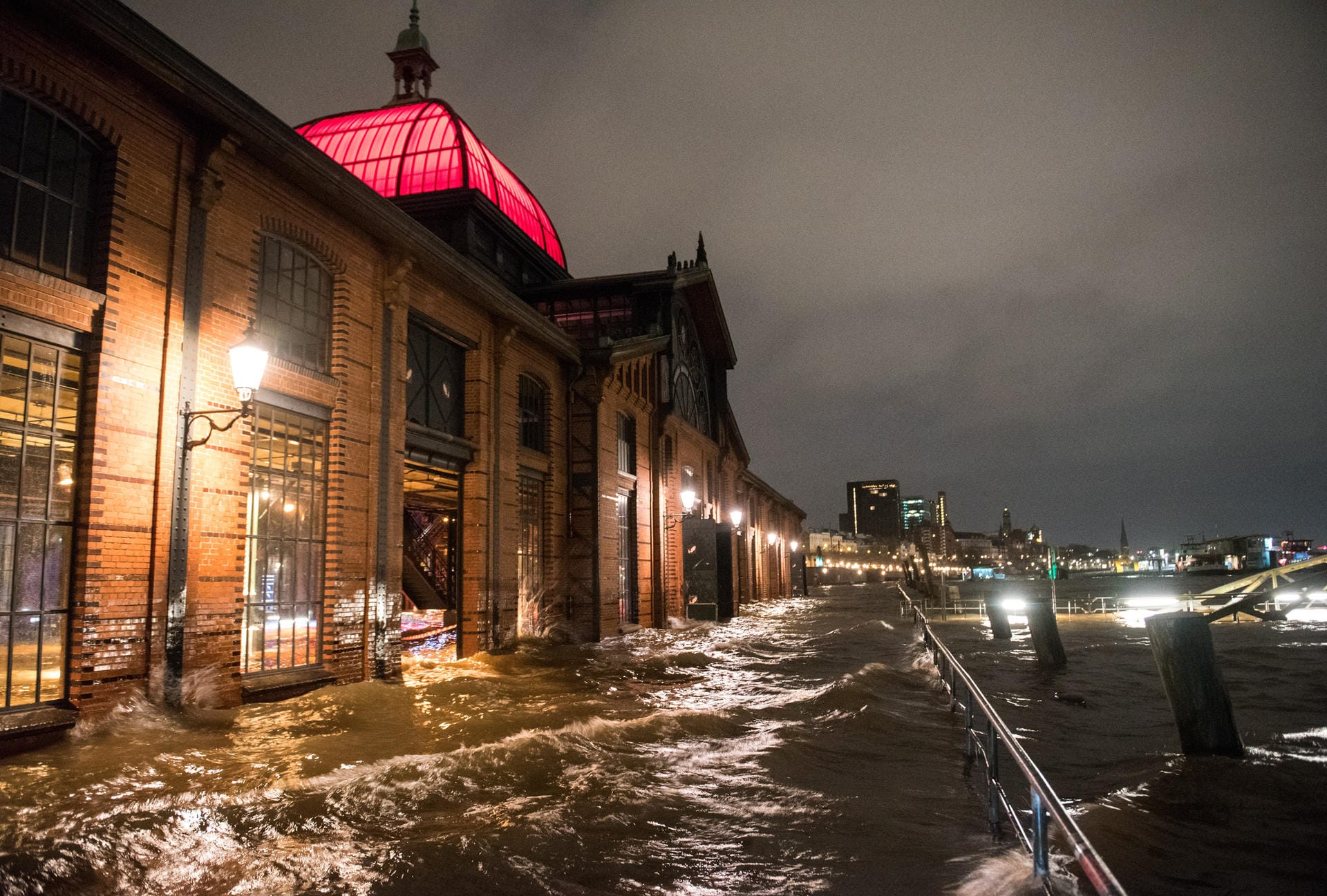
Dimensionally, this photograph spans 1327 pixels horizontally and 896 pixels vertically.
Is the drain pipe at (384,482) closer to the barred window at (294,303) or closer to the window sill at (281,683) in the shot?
the window sill at (281,683)

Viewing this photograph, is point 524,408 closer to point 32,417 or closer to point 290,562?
point 290,562

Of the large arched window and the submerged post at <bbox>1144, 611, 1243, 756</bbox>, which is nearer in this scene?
the submerged post at <bbox>1144, 611, 1243, 756</bbox>

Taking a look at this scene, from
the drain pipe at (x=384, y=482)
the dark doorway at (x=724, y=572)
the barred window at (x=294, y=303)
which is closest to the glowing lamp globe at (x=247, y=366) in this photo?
the barred window at (x=294, y=303)

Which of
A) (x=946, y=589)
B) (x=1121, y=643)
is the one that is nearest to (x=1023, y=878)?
(x=1121, y=643)

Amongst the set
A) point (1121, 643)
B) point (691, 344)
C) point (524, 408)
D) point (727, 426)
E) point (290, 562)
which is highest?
point (691, 344)

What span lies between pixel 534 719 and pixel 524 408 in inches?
387

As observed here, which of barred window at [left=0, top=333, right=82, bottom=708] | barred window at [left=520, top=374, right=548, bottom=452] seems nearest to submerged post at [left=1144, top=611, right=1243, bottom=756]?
barred window at [left=0, top=333, right=82, bottom=708]

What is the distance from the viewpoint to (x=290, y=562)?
34.4 ft

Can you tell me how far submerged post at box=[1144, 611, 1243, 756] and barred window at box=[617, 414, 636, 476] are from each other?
16260 mm

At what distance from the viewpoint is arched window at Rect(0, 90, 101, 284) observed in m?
7.38

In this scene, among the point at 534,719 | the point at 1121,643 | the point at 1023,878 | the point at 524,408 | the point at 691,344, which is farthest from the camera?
the point at 691,344

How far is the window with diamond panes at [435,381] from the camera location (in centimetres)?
1394

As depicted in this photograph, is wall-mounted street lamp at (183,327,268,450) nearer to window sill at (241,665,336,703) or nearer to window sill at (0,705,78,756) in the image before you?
window sill at (0,705,78,756)

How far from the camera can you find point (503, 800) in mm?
6320
